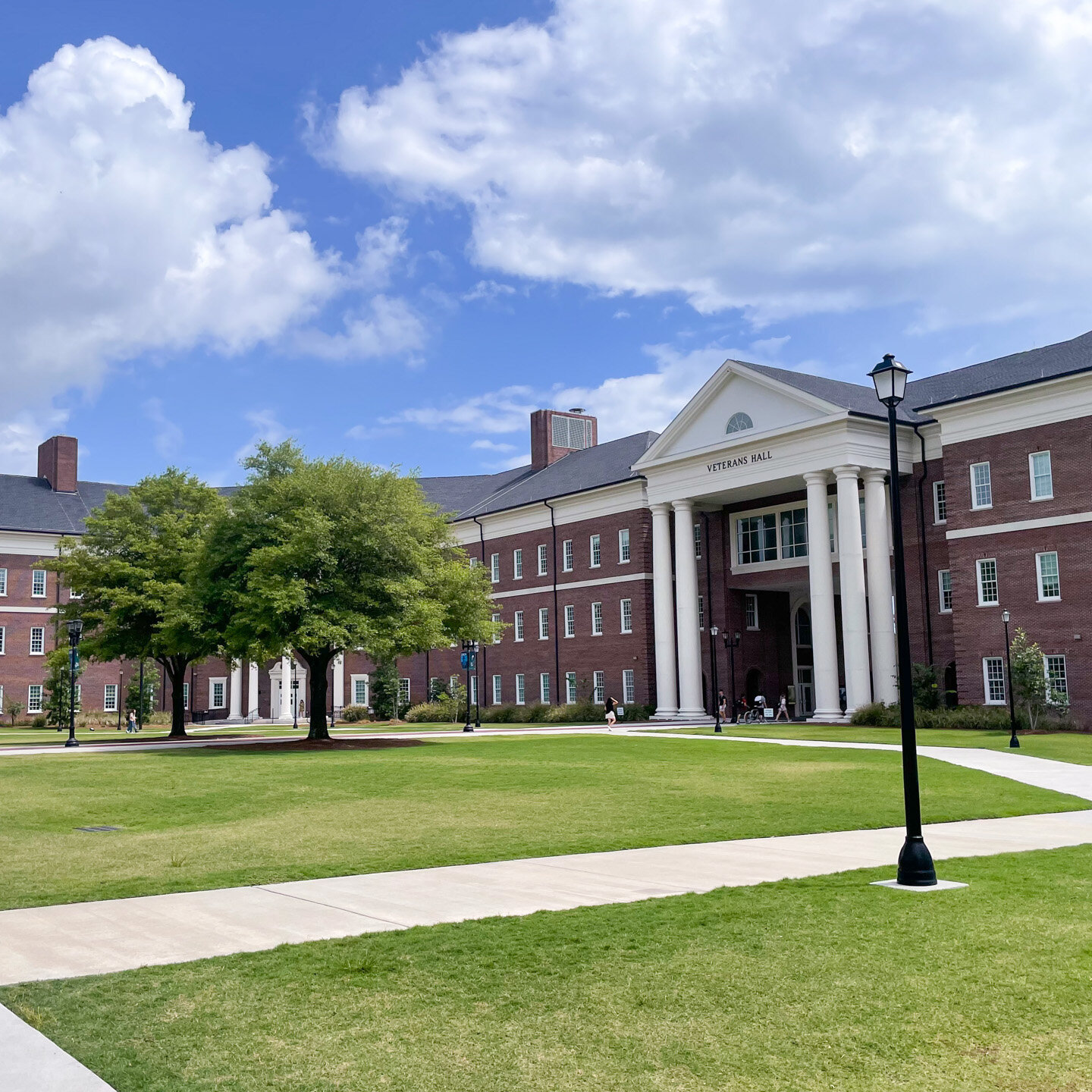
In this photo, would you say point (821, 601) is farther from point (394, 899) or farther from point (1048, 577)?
point (394, 899)

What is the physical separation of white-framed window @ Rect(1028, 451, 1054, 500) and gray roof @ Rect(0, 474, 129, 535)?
184 feet

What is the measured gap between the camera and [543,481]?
69.5 metres

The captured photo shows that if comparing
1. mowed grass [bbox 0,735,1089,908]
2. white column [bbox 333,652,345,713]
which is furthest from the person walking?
white column [bbox 333,652,345,713]

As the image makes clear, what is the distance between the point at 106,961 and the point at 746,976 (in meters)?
4.26

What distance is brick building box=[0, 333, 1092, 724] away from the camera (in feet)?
141

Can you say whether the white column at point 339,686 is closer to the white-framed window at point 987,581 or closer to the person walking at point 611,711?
the person walking at point 611,711

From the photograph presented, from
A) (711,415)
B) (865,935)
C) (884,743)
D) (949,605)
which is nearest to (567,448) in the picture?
(711,415)

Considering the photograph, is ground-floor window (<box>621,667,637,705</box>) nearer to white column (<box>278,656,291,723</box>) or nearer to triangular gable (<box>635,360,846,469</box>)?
triangular gable (<box>635,360,846,469</box>)

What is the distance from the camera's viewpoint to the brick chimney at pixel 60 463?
7931 cm

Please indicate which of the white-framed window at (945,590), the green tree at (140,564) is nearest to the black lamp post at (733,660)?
the white-framed window at (945,590)

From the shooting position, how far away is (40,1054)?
572cm

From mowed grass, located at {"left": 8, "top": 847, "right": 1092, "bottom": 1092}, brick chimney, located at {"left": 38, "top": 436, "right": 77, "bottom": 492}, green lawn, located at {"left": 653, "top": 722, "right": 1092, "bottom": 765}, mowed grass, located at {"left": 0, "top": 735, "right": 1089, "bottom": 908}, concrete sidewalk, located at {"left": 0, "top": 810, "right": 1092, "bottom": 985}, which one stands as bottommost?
green lawn, located at {"left": 653, "top": 722, "right": 1092, "bottom": 765}

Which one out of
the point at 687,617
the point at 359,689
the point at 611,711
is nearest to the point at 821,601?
the point at 687,617

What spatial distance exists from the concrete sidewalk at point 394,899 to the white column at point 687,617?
133 feet
